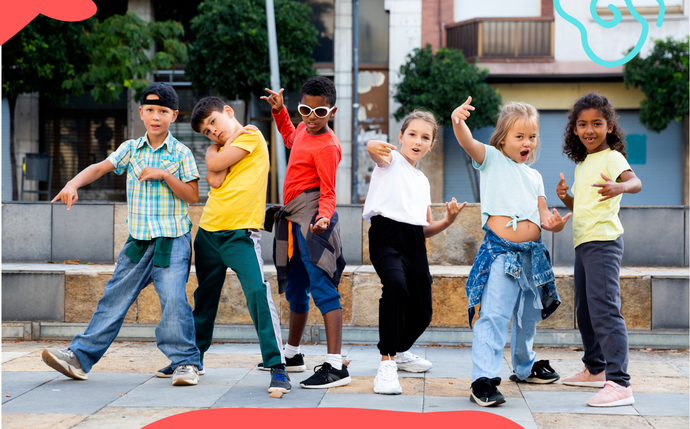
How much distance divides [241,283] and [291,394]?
0.68 m

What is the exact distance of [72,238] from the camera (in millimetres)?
6520

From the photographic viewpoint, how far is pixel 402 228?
3783 millimetres

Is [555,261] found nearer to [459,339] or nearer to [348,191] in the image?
[459,339]

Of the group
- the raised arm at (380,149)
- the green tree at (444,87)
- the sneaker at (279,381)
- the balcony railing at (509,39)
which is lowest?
the sneaker at (279,381)

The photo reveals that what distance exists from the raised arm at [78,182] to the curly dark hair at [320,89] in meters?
1.22

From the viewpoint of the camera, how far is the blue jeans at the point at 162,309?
3.78 metres

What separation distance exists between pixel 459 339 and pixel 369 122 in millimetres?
13248

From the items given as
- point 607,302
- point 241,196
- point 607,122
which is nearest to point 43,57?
point 241,196

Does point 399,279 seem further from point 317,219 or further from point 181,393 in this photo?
point 181,393

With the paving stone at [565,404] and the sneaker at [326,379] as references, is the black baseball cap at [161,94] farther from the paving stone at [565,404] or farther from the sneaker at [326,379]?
the paving stone at [565,404]

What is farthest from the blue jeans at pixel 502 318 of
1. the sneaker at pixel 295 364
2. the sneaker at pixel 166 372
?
the sneaker at pixel 166 372

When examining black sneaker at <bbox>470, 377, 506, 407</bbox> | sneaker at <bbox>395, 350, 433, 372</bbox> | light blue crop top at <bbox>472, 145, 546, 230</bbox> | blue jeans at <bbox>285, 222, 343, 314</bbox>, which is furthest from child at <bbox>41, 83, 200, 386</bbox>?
light blue crop top at <bbox>472, 145, 546, 230</bbox>

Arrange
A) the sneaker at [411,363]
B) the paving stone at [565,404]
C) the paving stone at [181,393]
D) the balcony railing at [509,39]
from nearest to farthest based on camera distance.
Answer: the paving stone at [565,404]
the paving stone at [181,393]
the sneaker at [411,363]
the balcony railing at [509,39]

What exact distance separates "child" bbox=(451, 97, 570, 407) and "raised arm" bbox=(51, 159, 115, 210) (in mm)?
2058
